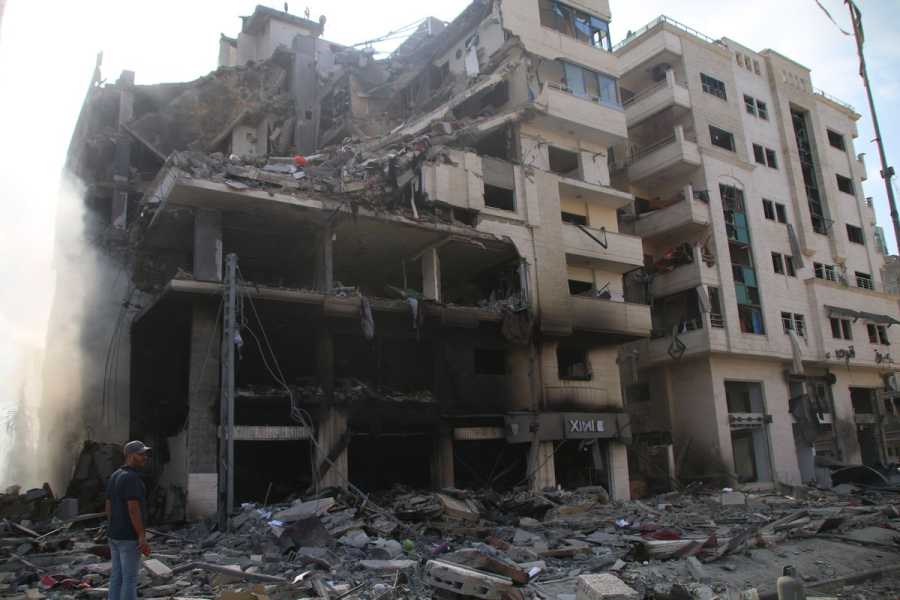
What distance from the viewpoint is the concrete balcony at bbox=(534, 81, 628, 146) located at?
105ft

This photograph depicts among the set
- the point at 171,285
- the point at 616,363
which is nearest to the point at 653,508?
the point at 616,363

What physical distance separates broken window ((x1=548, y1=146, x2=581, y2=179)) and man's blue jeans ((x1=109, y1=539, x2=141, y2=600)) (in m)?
27.6

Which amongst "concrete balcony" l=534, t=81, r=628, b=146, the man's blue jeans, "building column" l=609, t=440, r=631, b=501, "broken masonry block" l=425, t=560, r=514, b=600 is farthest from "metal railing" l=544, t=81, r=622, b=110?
the man's blue jeans

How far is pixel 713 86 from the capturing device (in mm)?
39281

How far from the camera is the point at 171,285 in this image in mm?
21109

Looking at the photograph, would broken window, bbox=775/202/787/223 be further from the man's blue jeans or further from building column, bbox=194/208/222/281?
the man's blue jeans

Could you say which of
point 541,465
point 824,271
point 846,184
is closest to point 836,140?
point 846,184

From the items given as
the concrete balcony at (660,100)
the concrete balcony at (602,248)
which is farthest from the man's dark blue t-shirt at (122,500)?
the concrete balcony at (660,100)

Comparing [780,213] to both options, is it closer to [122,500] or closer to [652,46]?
[652,46]

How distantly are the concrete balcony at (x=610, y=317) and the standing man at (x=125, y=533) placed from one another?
75.1ft

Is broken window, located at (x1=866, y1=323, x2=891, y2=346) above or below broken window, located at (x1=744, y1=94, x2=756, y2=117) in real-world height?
below

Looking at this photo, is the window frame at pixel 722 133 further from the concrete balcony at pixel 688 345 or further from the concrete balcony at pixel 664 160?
the concrete balcony at pixel 688 345

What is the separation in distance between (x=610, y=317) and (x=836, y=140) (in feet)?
85.4

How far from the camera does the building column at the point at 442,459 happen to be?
1008 inches
